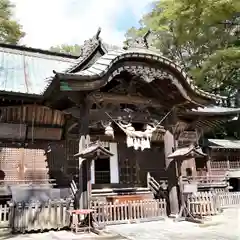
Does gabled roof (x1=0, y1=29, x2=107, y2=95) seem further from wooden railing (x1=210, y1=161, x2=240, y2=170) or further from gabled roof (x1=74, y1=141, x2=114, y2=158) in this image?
wooden railing (x1=210, y1=161, x2=240, y2=170)

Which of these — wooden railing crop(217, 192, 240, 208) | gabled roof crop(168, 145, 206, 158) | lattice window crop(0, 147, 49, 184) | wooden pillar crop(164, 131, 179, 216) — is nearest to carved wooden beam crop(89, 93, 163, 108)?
wooden pillar crop(164, 131, 179, 216)

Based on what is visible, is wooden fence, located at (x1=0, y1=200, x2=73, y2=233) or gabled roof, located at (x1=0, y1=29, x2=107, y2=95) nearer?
wooden fence, located at (x1=0, y1=200, x2=73, y2=233)

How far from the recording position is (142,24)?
Result: 33.2 metres

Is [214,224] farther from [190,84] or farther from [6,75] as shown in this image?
[6,75]

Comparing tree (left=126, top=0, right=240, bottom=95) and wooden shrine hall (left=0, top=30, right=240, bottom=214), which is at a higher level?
tree (left=126, top=0, right=240, bottom=95)

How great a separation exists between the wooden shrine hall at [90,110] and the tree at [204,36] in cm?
924

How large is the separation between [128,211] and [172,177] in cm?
221

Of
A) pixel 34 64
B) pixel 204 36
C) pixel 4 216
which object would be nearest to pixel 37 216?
pixel 4 216

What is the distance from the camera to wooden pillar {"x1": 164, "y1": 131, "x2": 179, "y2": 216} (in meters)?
10.6

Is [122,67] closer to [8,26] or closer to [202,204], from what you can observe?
[202,204]

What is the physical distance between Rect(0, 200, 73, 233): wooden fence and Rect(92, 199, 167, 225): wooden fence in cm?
99

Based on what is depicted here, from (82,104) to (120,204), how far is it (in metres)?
3.65

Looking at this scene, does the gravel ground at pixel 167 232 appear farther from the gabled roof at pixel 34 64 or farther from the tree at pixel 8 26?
the tree at pixel 8 26

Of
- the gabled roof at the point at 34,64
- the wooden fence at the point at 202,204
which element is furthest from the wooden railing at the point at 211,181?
the gabled roof at the point at 34,64
